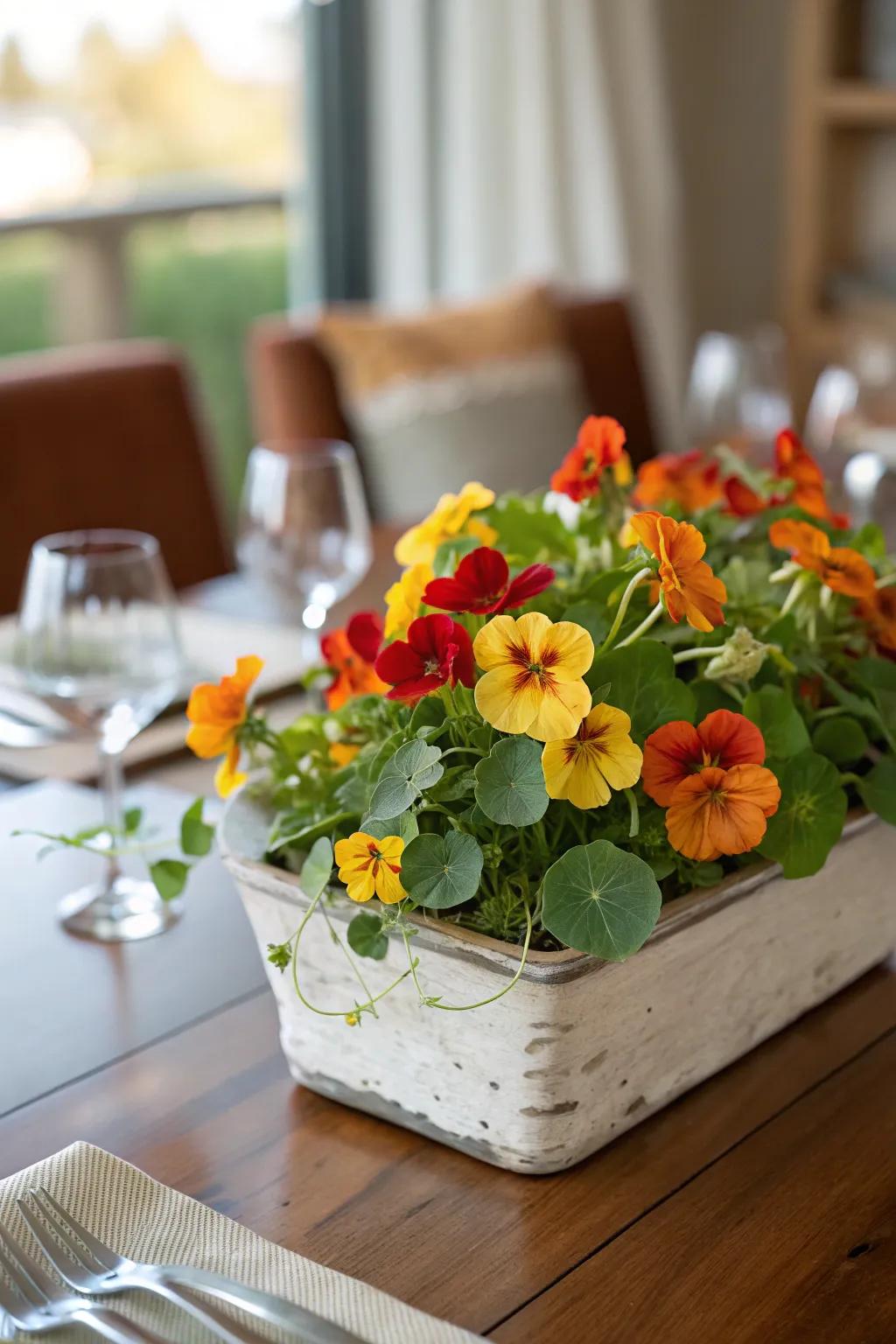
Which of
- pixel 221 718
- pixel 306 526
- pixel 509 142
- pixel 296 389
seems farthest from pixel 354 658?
pixel 509 142

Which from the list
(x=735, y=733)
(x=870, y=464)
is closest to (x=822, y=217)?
(x=870, y=464)

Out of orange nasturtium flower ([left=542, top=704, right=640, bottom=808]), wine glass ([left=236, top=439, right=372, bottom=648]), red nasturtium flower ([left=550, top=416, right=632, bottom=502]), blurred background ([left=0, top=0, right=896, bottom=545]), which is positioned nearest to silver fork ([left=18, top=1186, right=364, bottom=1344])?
orange nasturtium flower ([left=542, top=704, right=640, bottom=808])

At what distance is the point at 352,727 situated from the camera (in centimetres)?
76

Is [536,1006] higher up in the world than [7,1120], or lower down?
higher up

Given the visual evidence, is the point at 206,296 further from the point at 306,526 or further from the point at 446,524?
the point at 446,524

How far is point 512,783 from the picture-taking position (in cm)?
61

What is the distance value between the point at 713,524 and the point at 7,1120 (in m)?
0.47

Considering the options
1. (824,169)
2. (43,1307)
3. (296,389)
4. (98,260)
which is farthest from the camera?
(824,169)

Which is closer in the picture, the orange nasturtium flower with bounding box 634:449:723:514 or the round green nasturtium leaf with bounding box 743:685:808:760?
the round green nasturtium leaf with bounding box 743:685:808:760

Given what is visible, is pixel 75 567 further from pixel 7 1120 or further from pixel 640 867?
pixel 640 867

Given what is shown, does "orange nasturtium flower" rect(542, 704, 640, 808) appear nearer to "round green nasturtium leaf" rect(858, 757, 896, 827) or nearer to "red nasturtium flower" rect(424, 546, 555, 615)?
"red nasturtium flower" rect(424, 546, 555, 615)

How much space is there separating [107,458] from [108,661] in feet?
3.63

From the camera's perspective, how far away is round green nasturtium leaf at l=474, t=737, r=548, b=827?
60cm

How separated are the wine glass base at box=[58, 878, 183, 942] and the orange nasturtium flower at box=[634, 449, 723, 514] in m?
0.37
